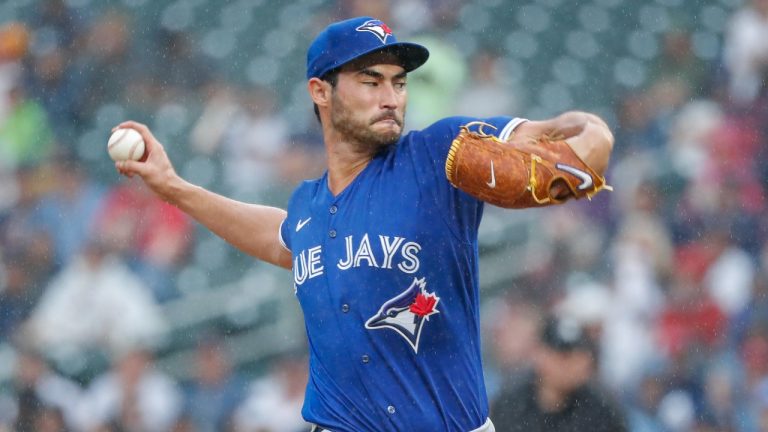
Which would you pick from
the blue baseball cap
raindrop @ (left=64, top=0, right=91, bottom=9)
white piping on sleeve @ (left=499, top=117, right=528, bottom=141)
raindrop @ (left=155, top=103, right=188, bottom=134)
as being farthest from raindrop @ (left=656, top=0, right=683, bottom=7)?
white piping on sleeve @ (left=499, top=117, right=528, bottom=141)

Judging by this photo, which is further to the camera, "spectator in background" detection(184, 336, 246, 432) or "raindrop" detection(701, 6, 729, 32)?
"raindrop" detection(701, 6, 729, 32)

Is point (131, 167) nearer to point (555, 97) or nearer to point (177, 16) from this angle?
point (555, 97)

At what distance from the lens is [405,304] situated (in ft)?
10.6

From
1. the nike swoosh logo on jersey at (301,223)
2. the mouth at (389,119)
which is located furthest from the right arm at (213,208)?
the mouth at (389,119)

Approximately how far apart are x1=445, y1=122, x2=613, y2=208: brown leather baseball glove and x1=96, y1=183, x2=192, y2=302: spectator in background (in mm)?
4850

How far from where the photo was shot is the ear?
359 centimetres

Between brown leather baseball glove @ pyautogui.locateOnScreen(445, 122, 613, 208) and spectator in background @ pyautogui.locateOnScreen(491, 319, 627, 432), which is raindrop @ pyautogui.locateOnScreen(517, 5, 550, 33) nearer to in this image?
spectator in background @ pyautogui.locateOnScreen(491, 319, 627, 432)

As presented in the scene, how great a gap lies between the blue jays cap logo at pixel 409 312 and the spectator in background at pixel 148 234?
442 cm

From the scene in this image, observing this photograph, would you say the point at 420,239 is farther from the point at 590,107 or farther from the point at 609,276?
the point at 590,107

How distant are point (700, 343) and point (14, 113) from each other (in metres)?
5.29

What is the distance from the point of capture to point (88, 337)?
7320mm

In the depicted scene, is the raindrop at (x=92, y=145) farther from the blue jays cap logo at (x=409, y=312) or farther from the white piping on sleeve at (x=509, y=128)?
the white piping on sleeve at (x=509, y=128)

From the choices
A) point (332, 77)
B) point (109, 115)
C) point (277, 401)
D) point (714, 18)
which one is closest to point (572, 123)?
point (332, 77)

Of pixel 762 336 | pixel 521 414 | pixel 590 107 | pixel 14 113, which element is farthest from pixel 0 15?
pixel 762 336
